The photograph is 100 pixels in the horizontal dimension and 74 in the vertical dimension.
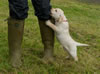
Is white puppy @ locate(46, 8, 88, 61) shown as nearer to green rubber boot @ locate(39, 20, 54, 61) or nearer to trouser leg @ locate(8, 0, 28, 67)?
green rubber boot @ locate(39, 20, 54, 61)

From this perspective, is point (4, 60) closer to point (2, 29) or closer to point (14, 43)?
point (14, 43)

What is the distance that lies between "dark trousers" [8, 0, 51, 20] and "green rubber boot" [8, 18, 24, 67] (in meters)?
0.08

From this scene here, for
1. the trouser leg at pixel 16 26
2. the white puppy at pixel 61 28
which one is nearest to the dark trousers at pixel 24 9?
the trouser leg at pixel 16 26

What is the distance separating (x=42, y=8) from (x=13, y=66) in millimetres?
810

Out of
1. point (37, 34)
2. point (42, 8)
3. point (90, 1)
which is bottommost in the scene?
point (90, 1)

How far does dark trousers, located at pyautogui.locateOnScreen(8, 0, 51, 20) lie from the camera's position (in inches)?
104

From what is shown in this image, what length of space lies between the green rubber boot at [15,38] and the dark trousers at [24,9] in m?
0.08

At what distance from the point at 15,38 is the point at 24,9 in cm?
39

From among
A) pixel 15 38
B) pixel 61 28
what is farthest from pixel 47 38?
pixel 15 38

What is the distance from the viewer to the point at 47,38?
10.2ft

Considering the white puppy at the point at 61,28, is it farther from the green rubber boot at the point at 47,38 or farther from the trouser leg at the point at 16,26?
the trouser leg at the point at 16,26

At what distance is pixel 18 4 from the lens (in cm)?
264

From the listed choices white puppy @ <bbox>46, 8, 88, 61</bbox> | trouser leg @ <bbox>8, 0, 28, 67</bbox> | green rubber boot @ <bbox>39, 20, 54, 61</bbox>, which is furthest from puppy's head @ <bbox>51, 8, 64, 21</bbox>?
trouser leg @ <bbox>8, 0, 28, 67</bbox>

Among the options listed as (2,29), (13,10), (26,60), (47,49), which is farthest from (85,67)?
(2,29)
